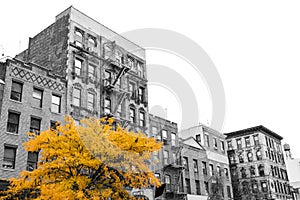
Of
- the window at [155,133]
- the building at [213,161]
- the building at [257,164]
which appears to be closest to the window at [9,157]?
the window at [155,133]

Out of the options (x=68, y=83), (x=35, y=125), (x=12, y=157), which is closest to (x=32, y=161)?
(x=12, y=157)

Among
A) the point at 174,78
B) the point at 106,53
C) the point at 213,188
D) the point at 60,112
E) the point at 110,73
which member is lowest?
the point at 213,188

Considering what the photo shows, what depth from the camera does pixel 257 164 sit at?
6134cm

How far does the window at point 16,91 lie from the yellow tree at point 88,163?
6.97 metres

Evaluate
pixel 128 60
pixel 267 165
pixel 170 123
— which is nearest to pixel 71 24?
pixel 128 60

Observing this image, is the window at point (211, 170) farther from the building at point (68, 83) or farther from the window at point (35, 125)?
the window at point (35, 125)

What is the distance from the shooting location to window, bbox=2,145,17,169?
22.5 m

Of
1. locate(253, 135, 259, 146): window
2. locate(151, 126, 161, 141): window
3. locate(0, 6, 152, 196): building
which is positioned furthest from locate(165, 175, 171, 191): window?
locate(253, 135, 259, 146): window

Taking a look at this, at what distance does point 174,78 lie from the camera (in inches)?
465

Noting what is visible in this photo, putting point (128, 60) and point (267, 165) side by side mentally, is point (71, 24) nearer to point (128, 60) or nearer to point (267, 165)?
point (128, 60)

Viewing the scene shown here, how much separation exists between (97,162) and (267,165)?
50.9 m

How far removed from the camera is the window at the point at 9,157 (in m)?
22.5

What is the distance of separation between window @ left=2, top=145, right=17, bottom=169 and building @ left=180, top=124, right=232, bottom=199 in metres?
26.8

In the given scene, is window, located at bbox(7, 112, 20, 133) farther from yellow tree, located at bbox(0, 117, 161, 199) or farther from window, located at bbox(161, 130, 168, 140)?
window, located at bbox(161, 130, 168, 140)
